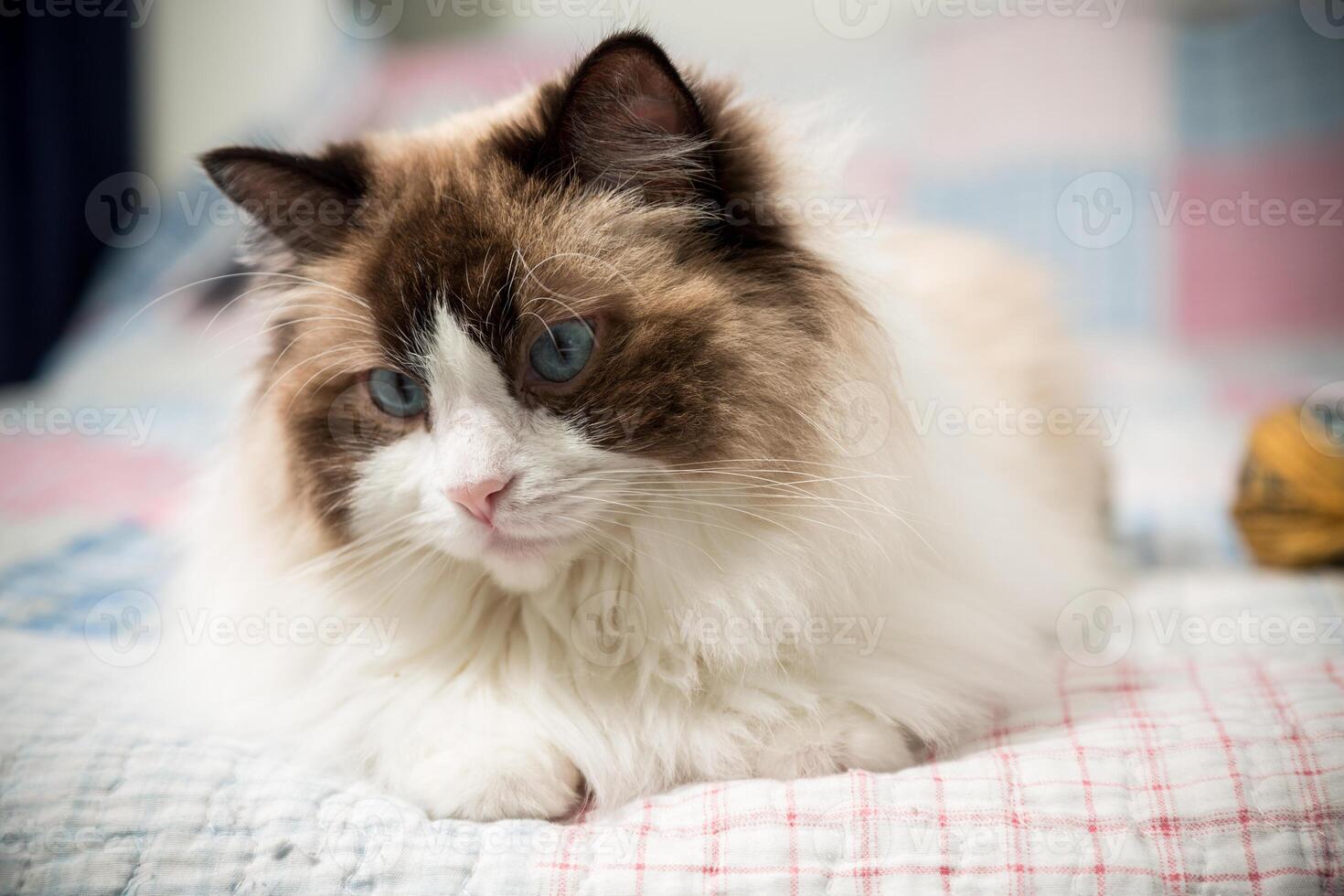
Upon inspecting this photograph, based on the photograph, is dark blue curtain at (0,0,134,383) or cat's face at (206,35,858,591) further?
dark blue curtain at (0,0,134,383)

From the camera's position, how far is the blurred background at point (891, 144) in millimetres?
3621

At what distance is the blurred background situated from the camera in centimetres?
362

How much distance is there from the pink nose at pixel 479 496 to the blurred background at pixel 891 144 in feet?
7.86

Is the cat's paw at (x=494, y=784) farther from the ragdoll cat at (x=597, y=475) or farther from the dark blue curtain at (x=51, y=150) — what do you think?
the dark blue curtain at (x=51, y=150)

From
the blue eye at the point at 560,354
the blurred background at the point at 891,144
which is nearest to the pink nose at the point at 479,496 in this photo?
the blue eye at the point at 560,354

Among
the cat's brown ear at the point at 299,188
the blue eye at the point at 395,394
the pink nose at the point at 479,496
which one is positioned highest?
the cat's brown ear at the point at 299,188

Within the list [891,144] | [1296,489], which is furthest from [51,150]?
[1296,489]

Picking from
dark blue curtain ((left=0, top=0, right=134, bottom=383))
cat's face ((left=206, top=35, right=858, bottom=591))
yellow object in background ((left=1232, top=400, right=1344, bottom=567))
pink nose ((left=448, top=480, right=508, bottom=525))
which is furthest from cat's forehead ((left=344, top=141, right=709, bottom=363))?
dark blue curtain ((left=0, top=0, right=134, bottom=383))

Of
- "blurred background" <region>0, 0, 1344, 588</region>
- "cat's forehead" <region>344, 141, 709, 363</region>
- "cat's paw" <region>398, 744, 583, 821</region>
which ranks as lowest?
"cat's paw" <region>398, 744, 583, 821</region>

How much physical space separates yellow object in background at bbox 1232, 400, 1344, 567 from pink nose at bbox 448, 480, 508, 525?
5.61 feet

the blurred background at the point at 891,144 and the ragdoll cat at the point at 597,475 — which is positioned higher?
the blurred background at the point at 891,144

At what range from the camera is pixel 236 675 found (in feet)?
4.68

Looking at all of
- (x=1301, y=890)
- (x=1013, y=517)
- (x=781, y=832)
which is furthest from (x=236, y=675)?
(x=1301, y=890)

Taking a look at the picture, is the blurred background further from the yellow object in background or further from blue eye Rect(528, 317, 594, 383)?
blue eye Rect(528, 317, 594, 383)
